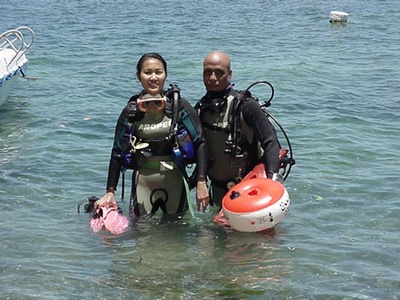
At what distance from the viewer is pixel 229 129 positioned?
551 cm

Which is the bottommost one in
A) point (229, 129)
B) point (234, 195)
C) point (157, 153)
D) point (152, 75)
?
point (234, 195)

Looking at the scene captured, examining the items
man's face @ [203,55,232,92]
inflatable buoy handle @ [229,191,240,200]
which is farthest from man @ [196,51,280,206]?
inflatable buoy handle @ [229,191,240,200]

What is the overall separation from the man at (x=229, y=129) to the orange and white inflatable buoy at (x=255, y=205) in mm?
202

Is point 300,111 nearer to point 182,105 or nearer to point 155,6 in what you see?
point 182,105

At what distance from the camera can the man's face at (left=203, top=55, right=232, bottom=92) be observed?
5309 millimetres

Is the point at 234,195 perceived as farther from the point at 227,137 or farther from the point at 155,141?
the point at 155,141

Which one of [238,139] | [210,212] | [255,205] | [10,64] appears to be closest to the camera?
[255,205]

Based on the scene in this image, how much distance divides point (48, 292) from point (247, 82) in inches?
380

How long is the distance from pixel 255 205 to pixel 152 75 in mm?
1249

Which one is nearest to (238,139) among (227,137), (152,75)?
(227,137)

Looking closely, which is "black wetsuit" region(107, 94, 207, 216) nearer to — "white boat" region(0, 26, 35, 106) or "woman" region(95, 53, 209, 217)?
"woman" region(95, 53, 209, 217)

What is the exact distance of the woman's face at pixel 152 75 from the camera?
210 inches

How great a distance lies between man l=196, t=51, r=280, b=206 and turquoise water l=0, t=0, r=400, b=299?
586 mm

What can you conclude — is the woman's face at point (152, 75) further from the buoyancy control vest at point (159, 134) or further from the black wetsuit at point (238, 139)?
the black wetsuit at point (238, 139)
